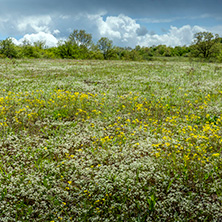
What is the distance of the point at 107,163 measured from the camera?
6.39 metres

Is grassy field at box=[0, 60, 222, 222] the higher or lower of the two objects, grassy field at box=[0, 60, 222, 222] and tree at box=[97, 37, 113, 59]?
the lower

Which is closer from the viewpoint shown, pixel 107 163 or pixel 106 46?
pixel 107 163

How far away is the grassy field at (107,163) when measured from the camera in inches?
182

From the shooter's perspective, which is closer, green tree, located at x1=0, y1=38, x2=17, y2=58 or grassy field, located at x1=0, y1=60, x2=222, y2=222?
grassy field, located at x1=0, y1=60, x2=222, y2=222

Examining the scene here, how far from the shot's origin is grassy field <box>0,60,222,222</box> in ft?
15.1

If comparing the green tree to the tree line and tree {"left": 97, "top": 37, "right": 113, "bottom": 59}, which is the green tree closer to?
the tree line

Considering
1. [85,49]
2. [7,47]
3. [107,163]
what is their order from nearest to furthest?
[107,163] < [7,47] < [85,49]

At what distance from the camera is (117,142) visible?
25.1ft

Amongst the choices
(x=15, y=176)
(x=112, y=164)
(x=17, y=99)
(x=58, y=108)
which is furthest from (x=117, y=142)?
(x=17, y=99)

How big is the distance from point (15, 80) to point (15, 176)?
45.3 feet

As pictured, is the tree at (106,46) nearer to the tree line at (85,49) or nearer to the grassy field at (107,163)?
the tree line at (85,49)

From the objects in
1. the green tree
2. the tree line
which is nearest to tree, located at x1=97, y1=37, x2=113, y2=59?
the tree line

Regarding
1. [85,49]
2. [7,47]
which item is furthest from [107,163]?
Result: [85,49]

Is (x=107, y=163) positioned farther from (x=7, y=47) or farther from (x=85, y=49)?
(x=85, y=49)
